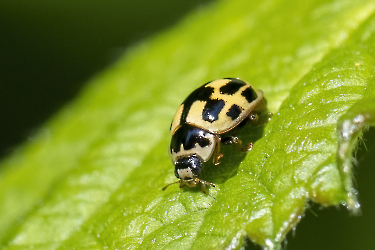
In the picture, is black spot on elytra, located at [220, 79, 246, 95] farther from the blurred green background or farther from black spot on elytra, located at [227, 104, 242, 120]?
the blurred green background

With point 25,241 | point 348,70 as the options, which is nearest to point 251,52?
point 348,70

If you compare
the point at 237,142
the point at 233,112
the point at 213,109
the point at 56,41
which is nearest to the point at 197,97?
the point at 213,109

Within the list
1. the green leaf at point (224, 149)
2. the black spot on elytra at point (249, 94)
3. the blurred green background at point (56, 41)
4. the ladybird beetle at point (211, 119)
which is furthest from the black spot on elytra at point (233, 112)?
the blurred green background at point (56, 41)

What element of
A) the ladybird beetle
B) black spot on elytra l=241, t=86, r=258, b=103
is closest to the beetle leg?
the ladybird beetle

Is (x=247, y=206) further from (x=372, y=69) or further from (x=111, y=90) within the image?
(x=111, y=90)

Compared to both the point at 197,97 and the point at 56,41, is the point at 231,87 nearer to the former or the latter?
the point at 197,97

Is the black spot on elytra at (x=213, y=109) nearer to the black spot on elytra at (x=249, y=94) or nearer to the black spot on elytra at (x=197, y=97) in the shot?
the black spot on elytra at (x=197, y=97)
